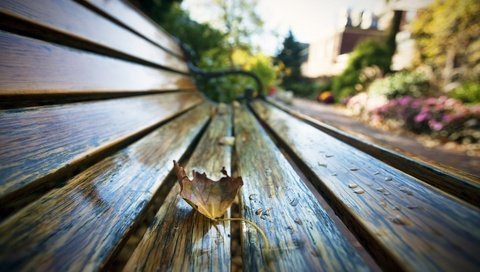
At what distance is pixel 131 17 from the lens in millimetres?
1434

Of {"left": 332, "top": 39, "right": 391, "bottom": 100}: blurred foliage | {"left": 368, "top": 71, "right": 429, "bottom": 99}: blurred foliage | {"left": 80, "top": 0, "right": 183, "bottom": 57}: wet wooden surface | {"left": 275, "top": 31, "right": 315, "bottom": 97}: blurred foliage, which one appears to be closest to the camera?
{"left": 80, "top": 0, "right": 183, "bottom": 57}: wet wooden surface

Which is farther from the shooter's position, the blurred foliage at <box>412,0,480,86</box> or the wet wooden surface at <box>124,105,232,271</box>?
the blurred foliage at <box>412,0,480,86</box>

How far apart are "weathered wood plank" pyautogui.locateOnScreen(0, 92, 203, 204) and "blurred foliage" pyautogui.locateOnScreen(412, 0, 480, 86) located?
10.5 m

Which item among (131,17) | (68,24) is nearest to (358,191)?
(68,24)

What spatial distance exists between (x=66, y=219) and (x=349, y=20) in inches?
1185

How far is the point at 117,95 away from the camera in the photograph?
966 mm

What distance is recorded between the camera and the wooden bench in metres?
0.34

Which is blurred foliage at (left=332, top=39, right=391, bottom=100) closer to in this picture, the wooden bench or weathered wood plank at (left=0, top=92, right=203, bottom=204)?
the wooden bench

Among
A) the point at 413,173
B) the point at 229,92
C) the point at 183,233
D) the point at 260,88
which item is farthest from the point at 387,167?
the point at 229,92

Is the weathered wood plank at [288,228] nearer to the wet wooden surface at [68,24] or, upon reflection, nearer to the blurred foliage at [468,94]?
the wet wooden surface at [68,24]

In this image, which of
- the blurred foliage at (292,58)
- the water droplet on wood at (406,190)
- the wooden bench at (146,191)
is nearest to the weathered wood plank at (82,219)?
the wooden bench at (146,191)

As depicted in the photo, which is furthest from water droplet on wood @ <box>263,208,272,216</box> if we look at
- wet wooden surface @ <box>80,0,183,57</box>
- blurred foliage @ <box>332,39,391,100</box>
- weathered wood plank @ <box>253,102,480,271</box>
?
blurred foliage @ <box>332,39,391,100</box>

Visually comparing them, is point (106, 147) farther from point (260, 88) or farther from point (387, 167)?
point (260, 88)

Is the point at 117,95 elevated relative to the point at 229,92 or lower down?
elevated
